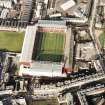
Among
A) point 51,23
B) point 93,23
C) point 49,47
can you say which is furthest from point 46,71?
point 93,23

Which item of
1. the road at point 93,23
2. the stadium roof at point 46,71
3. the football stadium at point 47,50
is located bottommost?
the stadium roof at point 46,71

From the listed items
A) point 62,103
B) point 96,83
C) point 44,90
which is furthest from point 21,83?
point 96,83

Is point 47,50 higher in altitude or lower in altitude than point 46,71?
higher

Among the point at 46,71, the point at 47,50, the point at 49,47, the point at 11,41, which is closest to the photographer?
the point at 46,71

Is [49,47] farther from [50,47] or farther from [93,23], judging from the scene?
[93,23]

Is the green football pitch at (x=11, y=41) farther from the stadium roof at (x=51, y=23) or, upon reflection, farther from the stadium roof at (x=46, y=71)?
the stadium roof at (x=46, y=71)

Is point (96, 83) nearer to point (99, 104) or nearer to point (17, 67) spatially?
point (99, 104)

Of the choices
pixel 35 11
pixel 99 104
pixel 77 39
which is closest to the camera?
pixel 99 104

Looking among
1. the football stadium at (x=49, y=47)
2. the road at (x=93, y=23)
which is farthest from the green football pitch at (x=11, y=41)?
the road at (x=93, y=23)
